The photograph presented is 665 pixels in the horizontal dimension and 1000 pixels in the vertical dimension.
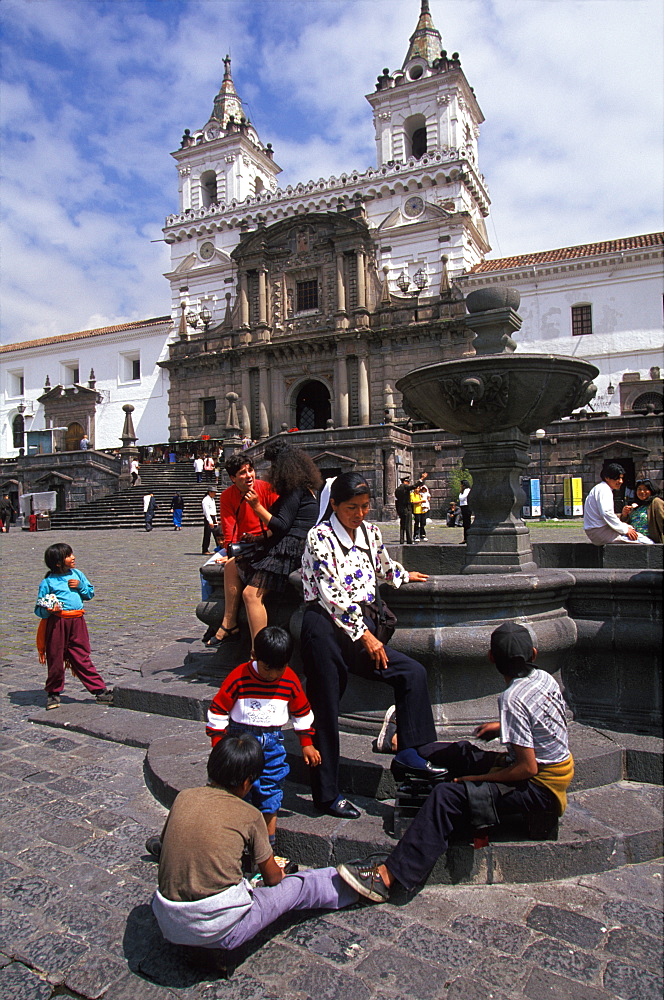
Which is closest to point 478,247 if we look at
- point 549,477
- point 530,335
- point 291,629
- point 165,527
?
point 530,335

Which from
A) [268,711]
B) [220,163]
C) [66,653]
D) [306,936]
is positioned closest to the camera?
[306,936]

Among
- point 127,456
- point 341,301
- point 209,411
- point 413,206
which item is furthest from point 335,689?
point 209,411

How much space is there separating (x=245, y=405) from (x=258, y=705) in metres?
33.1

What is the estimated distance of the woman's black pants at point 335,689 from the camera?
312cm

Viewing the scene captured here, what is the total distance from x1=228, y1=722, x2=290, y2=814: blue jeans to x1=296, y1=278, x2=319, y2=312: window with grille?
33.8 metres

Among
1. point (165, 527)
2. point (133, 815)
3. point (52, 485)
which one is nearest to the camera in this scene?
point (133, 815)

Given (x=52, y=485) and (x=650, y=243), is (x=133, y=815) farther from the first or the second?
(x=650, y=243)

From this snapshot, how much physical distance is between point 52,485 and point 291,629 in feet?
91.2

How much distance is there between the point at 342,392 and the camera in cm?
3347

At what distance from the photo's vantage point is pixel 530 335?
103 feet

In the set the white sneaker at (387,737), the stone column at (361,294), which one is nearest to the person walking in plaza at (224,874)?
the white sneaker at (387,737)

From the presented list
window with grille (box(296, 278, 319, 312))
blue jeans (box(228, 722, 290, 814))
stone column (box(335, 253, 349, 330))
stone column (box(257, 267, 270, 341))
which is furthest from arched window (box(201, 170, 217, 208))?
blue jeans (box(228, 722, 290, 814))

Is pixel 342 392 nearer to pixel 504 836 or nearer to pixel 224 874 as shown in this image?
pixel 504 836

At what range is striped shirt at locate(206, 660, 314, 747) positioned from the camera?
3.01 metres
